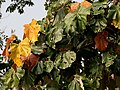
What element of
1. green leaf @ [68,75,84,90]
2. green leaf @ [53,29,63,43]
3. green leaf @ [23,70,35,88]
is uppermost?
green leaf @ [53,29,63,43]

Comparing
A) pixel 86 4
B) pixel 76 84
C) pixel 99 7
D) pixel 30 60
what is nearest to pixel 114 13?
pixel 99 7

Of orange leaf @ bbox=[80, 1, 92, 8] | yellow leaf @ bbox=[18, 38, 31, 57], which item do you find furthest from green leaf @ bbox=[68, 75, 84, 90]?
orange leaf @ bbox=[80, 1, 92, 8]

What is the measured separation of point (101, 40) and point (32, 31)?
0.44 m

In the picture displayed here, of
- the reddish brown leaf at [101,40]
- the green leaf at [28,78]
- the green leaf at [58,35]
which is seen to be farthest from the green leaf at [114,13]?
the green leaf at [28,78]

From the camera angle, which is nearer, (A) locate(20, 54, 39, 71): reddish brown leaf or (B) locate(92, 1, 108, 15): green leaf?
(B) locate(92, 1, 108, 15): green leaf

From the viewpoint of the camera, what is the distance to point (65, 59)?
2.16 meters

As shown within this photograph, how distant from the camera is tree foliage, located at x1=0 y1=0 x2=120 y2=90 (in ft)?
6.89

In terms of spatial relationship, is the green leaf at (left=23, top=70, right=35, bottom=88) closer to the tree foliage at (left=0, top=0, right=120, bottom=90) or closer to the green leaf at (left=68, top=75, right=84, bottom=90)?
the tree foliage at (left=0, top=0, right=120, bottom=90)

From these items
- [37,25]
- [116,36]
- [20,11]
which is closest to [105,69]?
[116,36]

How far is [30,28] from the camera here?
226 centimetres

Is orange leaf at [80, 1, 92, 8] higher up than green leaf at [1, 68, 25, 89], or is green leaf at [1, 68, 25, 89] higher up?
orange leaf at [80, 1, 92, 8]

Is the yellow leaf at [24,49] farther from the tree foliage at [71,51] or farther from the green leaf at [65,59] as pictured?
the green leaf at [65,59]

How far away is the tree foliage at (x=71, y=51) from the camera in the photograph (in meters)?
2.10

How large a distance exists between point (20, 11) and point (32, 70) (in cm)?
479
